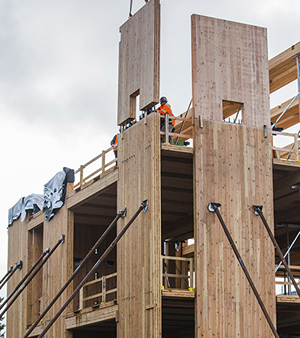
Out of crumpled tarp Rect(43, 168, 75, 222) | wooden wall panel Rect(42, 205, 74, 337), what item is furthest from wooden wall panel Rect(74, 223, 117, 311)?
crumpled tarp Rect(43, 168, 75, 222)

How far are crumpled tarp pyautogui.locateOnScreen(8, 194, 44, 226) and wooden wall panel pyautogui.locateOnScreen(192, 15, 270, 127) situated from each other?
13127 mm

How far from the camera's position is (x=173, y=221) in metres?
29.8

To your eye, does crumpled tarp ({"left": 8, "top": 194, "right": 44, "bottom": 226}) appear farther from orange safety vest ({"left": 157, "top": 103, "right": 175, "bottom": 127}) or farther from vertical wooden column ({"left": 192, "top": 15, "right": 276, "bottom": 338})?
vertical wooden column ({"left": 192, "top": 15, "right": 276, "bottom": 338})

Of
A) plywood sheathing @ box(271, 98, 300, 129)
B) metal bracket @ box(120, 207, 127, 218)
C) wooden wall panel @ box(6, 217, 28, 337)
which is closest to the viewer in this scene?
metal bracket @ box(120, 207, 127, 218)

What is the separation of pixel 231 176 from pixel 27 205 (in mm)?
14034

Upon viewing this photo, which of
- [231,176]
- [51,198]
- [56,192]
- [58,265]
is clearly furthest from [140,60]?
[58,265]

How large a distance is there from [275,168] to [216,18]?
5.74 meters

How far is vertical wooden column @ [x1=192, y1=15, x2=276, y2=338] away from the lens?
20062 mm

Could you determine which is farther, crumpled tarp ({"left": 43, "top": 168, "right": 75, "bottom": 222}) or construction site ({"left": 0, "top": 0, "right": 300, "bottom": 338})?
crumpled tarp ({"left": 43, "top": 168, "right": 75, "bottom": 222})

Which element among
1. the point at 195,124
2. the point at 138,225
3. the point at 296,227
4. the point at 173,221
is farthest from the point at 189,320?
the point at 195,124

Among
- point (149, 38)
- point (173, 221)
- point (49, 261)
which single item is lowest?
point (49, 261)

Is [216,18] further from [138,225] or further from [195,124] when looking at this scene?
[138,225]

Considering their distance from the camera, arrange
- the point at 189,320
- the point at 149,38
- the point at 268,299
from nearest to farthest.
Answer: the point at 268,299, the point at 149,38, the point at 189,320

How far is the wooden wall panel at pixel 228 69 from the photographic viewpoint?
21578 millimetres
